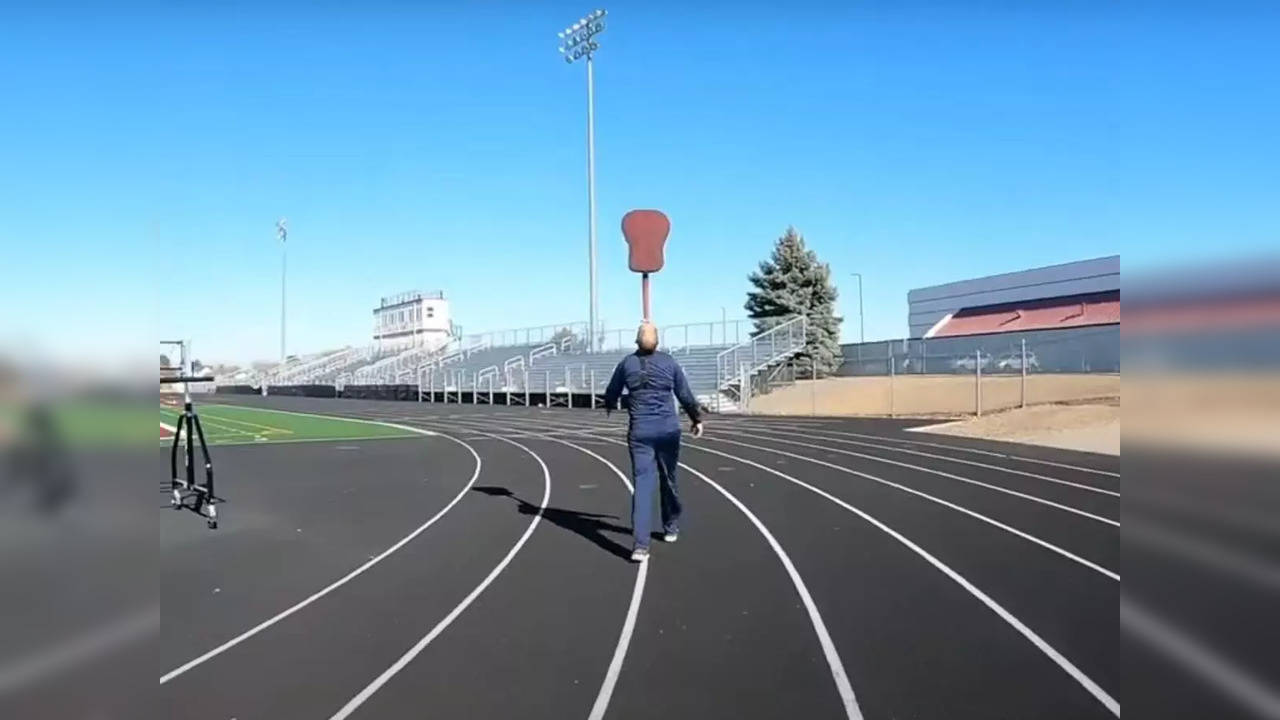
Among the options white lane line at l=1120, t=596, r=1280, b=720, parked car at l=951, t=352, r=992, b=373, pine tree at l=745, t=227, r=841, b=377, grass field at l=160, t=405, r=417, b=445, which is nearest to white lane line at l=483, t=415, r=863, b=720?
white lane line at l=1120, t=596, r=1280, b=720

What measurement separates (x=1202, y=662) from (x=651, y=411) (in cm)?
444

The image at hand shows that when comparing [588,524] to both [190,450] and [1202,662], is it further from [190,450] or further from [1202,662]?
[1202,662]

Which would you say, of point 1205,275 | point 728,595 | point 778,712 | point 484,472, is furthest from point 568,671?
point 484,472

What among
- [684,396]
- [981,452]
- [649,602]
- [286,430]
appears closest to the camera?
[649,602]

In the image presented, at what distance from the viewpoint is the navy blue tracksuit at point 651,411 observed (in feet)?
24.2

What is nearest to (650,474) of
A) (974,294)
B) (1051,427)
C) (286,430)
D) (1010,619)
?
(1010,619)

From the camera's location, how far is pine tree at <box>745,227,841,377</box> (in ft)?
140

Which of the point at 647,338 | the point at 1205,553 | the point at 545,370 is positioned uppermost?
the point at 545,370

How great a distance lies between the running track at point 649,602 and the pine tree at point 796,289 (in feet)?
100

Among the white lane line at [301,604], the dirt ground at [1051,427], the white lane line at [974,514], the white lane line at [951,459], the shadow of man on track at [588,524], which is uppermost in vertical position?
the dirt ground at [1051,427]

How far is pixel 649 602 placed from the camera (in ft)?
19.2

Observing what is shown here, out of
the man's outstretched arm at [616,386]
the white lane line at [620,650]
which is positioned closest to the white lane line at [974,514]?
the white lane line at [620,650]

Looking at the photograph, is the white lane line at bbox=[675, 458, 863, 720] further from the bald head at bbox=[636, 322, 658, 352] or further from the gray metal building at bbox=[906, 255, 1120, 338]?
the gray metal building at bbox=[906, 255, 1120, 338]

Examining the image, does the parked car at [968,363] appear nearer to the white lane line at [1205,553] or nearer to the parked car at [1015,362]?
the parked car at [1015,362]
